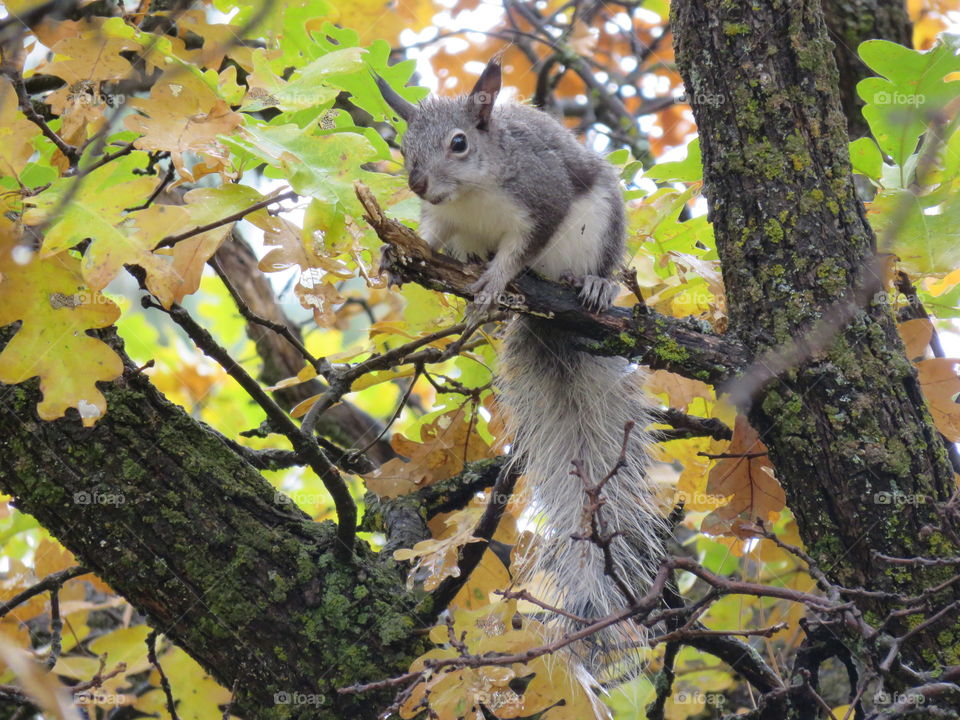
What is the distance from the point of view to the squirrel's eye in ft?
10.1

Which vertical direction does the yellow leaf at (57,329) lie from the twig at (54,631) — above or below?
above

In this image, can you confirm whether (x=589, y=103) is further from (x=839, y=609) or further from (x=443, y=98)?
(x=839, y=609)

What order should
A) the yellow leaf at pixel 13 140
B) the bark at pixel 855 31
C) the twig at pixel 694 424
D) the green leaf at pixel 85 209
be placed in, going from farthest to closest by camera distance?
the bark at pixel 855 31 → the twig at pixel 694 424 → the yellow leaf at pixel 13 140 → the green leaf at pixel 85 209

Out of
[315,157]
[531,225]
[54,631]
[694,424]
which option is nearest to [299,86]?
[315,157]

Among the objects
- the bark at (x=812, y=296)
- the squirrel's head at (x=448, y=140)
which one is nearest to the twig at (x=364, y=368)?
the squirrel's head at (x=448, y=140)

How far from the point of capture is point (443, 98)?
3.37 m

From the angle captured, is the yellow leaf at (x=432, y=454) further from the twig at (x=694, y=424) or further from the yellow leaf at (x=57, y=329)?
the yellow leaf at (x=57, y=329)

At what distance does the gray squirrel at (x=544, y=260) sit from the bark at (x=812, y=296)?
641mm

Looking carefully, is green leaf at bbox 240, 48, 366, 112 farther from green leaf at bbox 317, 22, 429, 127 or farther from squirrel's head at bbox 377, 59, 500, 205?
squirrel's head at bbox 377, 59, 500, 205

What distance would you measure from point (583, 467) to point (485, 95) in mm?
1339

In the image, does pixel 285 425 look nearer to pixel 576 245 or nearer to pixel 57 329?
pixel 57 329

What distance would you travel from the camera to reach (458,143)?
307cm

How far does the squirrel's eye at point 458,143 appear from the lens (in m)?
3.06

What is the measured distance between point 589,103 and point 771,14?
299 centimetres
